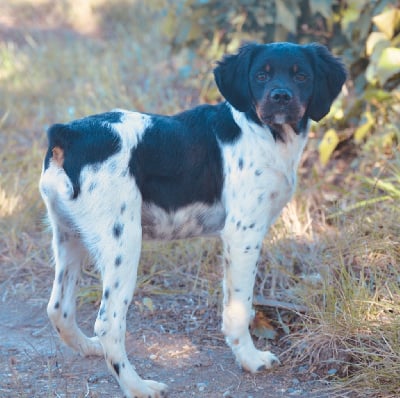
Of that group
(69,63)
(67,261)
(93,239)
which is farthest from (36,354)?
(69,63)

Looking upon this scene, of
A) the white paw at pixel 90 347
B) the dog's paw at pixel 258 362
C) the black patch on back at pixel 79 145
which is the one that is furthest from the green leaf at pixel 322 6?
the white paw at pixel 90 347

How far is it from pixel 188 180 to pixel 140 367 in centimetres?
95

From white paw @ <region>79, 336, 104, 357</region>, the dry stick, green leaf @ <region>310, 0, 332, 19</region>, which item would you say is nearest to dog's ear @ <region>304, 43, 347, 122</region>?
the dry stick

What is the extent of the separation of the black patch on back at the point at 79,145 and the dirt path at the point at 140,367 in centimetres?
90

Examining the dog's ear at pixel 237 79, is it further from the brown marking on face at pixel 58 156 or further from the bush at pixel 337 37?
the bush at pixel 337 37

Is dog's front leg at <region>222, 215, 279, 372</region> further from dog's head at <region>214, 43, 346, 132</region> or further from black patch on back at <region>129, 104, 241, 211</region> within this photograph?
dog's head at <region>214, 43, 346, 132</region>

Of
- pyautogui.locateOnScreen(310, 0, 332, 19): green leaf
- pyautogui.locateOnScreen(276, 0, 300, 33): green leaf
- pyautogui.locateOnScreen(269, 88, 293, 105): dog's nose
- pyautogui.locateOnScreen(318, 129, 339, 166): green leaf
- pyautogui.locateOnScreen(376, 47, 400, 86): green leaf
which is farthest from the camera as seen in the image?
pyautogui.locateOnScreen(276, 0, 300, 33): green leaf

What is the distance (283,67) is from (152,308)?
5.18ft

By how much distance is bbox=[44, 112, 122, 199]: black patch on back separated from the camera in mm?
3244

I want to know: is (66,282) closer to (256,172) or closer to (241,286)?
(241,286)

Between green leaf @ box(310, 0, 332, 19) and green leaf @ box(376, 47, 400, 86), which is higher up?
green leaf @ box(310, 0, 332, 19)

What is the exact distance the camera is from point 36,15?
11.1 m

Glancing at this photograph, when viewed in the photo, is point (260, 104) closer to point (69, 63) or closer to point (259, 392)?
point (259, 392)

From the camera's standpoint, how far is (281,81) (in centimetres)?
332
